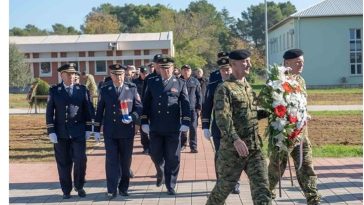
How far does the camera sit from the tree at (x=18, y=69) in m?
55.2

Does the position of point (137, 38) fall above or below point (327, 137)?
above

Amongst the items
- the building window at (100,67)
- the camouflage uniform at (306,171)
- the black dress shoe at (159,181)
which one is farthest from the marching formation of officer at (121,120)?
the building window at (100,67)

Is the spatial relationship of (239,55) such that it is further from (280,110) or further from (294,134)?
(294,134)

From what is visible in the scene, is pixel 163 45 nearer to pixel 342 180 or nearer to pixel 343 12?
pixel 343 12

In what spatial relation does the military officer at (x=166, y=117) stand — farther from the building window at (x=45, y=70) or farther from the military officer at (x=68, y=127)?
the building window at (x=45, y=70)

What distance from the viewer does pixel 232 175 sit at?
6.55 meters

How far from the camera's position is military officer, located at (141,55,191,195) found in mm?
9000

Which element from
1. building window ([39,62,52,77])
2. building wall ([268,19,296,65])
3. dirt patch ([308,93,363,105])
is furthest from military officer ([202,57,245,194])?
building wall ([268,19,296,65])

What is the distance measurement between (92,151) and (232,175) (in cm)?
840

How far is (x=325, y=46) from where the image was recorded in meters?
62.1

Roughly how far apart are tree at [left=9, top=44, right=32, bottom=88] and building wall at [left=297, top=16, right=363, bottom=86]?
1071 inches

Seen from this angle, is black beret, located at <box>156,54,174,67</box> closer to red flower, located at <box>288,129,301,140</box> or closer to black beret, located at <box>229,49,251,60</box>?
black beret, located at <box>229,49,251,60</box>

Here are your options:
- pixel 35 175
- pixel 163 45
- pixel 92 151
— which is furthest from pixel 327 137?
pixel 163 45

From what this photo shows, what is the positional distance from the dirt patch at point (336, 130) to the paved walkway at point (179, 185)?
2762mm
